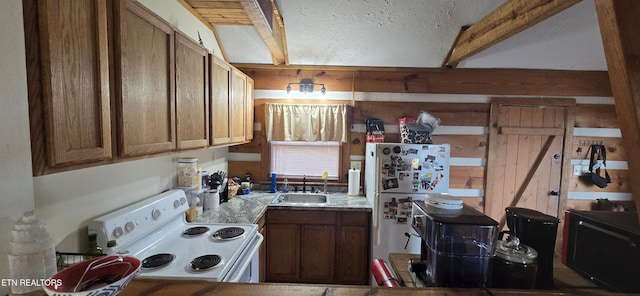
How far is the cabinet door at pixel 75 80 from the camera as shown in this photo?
0.88 m

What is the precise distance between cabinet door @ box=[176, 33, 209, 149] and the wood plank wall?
135 cm

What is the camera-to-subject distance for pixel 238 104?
2707 millimetres

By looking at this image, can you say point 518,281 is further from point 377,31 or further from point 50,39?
point 377,31

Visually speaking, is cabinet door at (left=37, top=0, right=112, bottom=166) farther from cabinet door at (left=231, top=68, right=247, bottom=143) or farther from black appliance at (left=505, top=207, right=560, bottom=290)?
black appliance at (left=505, top=207, right=560, bottom=290)

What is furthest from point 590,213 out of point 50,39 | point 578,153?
point 578,153

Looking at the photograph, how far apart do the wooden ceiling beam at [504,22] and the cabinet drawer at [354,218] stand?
6.46 feet

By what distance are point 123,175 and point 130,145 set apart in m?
0.53

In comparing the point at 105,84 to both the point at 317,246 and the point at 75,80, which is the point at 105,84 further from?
the point at 317,246

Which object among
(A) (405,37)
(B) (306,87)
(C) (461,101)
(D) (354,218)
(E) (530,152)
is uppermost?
(A) (405,37)

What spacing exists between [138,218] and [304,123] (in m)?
2.03

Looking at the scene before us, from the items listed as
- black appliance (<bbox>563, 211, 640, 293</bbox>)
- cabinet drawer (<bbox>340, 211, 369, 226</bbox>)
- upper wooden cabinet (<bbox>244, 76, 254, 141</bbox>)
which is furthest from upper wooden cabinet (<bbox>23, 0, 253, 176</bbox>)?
black appliance (<bbox>563, 211, 640, 293</bbox>)

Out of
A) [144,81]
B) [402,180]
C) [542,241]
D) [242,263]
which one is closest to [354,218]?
[402,180]

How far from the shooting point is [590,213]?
49.8 inches

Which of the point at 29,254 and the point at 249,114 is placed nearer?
the point at 29,254
